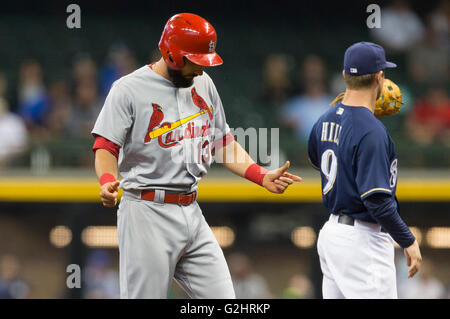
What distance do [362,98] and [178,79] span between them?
0.92 meters

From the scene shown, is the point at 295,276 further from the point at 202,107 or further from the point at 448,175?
the point at 202,107

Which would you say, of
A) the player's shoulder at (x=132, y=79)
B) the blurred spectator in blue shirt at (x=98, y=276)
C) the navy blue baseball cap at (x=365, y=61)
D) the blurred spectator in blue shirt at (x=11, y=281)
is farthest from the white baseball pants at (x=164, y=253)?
the blurred spectator in blue shirt at (x=11, y=281)

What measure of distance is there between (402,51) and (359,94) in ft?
23.3

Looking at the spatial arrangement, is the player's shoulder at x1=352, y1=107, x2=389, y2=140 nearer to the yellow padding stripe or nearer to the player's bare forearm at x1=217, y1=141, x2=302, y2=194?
the player's bare forearm at x1=217, y1=141, x2=302, y2=194

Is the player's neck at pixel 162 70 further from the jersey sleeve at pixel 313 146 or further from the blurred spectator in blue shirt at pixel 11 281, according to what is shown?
the blurred spectator in blue shirt at pixel 11 281

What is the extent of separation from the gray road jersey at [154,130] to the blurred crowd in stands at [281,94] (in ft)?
15.8

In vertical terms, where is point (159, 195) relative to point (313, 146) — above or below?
below

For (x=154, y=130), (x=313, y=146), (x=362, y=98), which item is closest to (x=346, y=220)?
(x=313, y=146)

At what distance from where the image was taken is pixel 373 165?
369 cm

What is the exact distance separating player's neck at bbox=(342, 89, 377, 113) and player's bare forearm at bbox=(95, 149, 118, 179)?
120 centimetres

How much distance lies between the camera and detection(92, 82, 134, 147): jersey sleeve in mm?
3725

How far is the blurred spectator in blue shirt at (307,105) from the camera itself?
9102 mm

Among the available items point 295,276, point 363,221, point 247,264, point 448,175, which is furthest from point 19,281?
point 363,221

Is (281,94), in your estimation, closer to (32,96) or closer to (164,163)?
(32,96)
